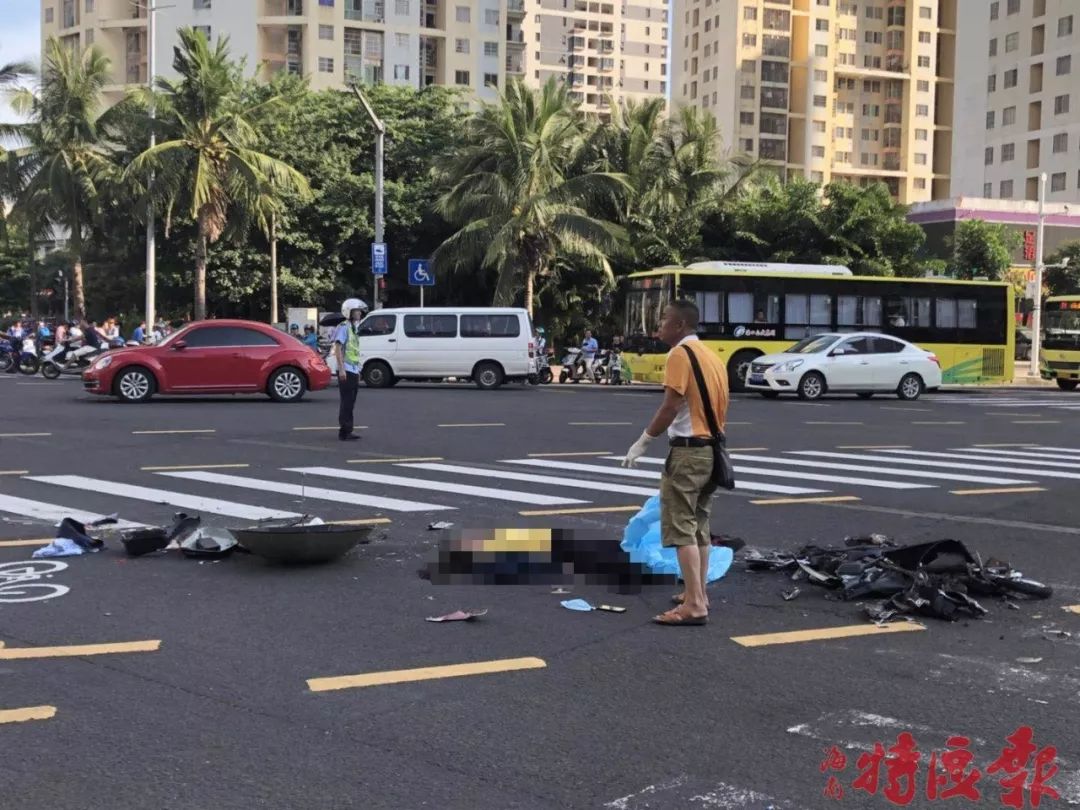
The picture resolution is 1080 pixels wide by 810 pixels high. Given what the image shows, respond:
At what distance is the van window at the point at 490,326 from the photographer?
93.2 ft

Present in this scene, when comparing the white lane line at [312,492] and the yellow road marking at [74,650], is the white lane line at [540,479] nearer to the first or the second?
the white lane line at [312,492]

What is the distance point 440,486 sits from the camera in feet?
37.0

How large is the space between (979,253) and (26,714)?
5354 cm

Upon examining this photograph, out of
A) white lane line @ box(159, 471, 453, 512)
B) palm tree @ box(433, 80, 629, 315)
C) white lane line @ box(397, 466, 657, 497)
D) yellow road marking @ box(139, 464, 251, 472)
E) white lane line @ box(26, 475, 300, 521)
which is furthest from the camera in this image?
palm tree @ box(433, 80, 629, 315)

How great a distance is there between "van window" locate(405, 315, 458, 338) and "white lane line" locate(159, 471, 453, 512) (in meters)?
16.4

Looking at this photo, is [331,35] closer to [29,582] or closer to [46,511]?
[46,511]

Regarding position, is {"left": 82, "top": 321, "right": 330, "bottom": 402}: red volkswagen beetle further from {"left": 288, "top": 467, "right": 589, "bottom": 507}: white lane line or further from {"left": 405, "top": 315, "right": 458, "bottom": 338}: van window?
{"left": 288, "top": 467, "right": 589, "bottom": 507}: white lane line

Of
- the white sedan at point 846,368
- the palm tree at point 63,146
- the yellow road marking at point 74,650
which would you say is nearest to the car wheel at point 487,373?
the white sedan at point 846,368

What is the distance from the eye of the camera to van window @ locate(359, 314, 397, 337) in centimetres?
2806

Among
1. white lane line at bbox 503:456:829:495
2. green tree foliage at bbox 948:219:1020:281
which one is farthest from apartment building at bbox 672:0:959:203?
white lane line at bbox 503:456:829:495

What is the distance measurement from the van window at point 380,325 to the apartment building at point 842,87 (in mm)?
81614

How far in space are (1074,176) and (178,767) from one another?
88.5 metres

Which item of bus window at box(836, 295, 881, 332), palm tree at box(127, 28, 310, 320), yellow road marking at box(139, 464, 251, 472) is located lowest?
yellow road marking at box(139, 464, 251, 472)

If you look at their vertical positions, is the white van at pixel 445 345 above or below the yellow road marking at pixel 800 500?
above
